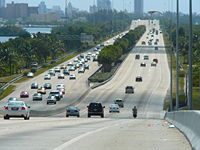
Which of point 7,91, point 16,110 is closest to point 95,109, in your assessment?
point 16,110

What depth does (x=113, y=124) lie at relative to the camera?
3475 centimetres

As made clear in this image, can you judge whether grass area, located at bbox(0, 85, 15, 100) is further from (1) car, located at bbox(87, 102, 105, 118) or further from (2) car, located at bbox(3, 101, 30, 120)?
(2) car, located at bbox(3, 101, 30, 120)

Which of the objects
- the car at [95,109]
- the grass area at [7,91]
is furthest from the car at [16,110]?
the grass area at [7,91]

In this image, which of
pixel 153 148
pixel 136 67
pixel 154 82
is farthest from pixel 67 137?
pixel 136 67

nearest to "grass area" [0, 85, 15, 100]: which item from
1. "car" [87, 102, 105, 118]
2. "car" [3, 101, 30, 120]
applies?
"car" [87, 102, 105, 118]

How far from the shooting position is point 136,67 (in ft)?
501

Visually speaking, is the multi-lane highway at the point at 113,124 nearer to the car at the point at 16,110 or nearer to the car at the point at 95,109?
the car at the point at 16,110

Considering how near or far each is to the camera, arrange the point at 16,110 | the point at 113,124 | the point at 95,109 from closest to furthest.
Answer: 1. the point at 113,124
2. the point at 16,110
3. the point at 95,109

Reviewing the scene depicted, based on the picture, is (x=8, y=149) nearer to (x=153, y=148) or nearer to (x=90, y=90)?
(x=153, y=148)

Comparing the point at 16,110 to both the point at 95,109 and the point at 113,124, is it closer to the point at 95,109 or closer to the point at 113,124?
the point at 113,124

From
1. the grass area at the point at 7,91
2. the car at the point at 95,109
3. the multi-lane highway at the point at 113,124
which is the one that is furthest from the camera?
the grass area at the point at 7,91

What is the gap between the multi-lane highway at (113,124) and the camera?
64.6ft

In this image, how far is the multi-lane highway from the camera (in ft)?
64.6

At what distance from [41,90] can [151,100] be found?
16.8m
